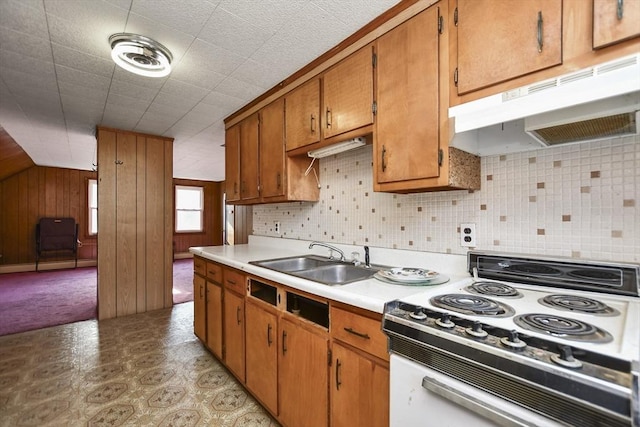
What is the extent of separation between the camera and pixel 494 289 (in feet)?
4.05

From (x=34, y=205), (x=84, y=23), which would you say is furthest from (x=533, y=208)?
(x=34, y=205)

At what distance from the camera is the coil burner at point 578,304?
955mm

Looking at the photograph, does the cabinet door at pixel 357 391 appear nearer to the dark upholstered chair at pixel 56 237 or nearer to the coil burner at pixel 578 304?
the coil burner at pixel 578 304

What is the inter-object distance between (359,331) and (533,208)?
987 mm

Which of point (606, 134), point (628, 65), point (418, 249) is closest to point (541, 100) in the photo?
point (628, 65)

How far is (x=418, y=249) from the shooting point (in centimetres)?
178

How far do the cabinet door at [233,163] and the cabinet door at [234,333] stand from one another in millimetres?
1183

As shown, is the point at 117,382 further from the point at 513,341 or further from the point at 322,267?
the point at 513,341

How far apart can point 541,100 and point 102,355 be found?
3.61m

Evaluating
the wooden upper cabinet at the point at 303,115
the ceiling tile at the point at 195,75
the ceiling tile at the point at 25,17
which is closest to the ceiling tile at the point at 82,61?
the ceiling tile at the point at 25,17

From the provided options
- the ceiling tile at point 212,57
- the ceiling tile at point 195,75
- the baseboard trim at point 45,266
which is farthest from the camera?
the baseboard trim at point 45,266

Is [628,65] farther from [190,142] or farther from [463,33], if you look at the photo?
[190,142]

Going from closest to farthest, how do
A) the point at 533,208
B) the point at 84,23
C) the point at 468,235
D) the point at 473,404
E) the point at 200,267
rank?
1. the point at 473,404
2. the point at 533,208
3. the point at 468,235
4. the point at 84,23
5. the point at 200,267

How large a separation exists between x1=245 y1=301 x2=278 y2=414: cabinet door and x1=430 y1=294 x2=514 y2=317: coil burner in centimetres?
98
